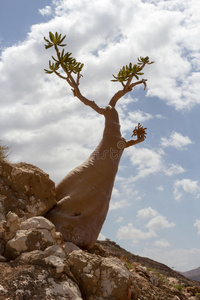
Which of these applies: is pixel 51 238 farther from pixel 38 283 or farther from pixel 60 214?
pixel 60 214

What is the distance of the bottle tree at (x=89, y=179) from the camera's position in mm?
7285

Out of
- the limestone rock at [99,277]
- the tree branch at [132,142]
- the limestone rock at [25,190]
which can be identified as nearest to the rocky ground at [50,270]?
the limestone rock at [99,277]

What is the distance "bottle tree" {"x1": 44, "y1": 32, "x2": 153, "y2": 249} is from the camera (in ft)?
23.9

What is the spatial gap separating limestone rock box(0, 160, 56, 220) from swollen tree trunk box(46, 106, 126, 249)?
0.40m

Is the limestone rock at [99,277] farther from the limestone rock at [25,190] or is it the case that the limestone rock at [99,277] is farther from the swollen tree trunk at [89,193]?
the swollen tree trunk at [89,193]

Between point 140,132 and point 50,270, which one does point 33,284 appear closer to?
point 50,270

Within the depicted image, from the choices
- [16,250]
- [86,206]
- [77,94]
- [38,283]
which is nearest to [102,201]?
[86,206]

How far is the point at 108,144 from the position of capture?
333 inches

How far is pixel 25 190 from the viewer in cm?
701

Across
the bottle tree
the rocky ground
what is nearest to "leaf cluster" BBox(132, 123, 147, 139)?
the bottle tree

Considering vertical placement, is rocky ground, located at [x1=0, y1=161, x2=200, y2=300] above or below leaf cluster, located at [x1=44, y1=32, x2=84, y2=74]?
below

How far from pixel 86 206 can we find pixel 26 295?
4260 millimetres

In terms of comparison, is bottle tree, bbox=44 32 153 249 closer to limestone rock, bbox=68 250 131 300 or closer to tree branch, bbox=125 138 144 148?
tree branch, bbox=125 138 144 148

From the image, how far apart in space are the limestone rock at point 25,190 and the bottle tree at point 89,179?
41 centimetres
